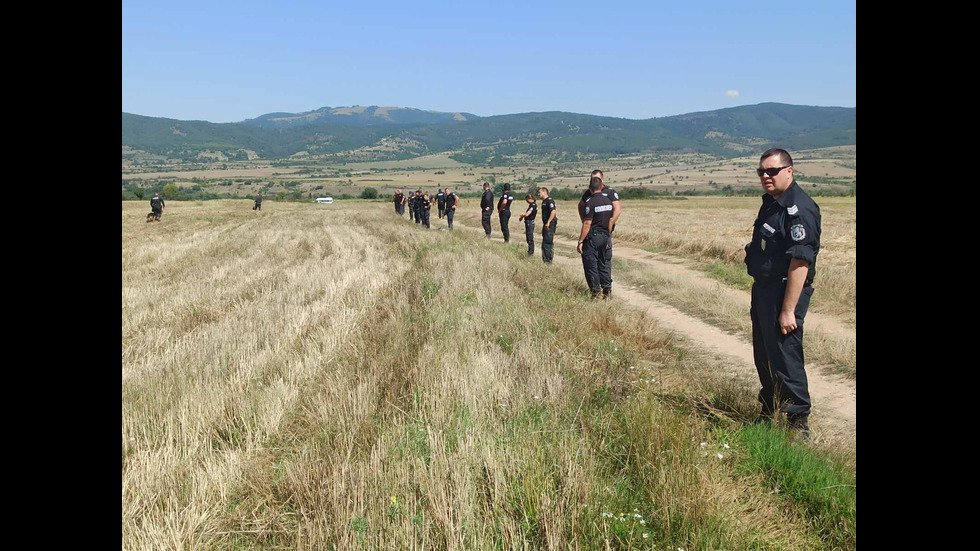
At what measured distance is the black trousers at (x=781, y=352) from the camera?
4230 millimetres

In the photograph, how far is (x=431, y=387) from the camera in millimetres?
4324

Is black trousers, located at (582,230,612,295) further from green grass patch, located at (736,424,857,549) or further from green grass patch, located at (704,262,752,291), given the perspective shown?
green grass patch, located at (736,424,857,549)

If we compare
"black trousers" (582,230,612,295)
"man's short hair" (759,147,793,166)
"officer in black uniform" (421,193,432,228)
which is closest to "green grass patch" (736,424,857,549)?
"man's short hair" (759,147,793,166)

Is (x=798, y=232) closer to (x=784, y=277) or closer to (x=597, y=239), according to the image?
(x=784, y=277)

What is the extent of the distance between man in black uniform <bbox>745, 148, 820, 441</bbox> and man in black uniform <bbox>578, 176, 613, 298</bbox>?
208 inches

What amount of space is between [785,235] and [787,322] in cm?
63

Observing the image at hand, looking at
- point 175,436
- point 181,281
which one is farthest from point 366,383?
point 181,281

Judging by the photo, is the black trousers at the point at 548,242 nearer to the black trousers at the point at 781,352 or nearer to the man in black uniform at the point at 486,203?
the man in black uniform at the point at 486,203

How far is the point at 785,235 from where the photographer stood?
4.18 metres

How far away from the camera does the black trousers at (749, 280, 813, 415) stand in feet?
13.9

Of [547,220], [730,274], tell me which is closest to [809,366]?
[730,274]
